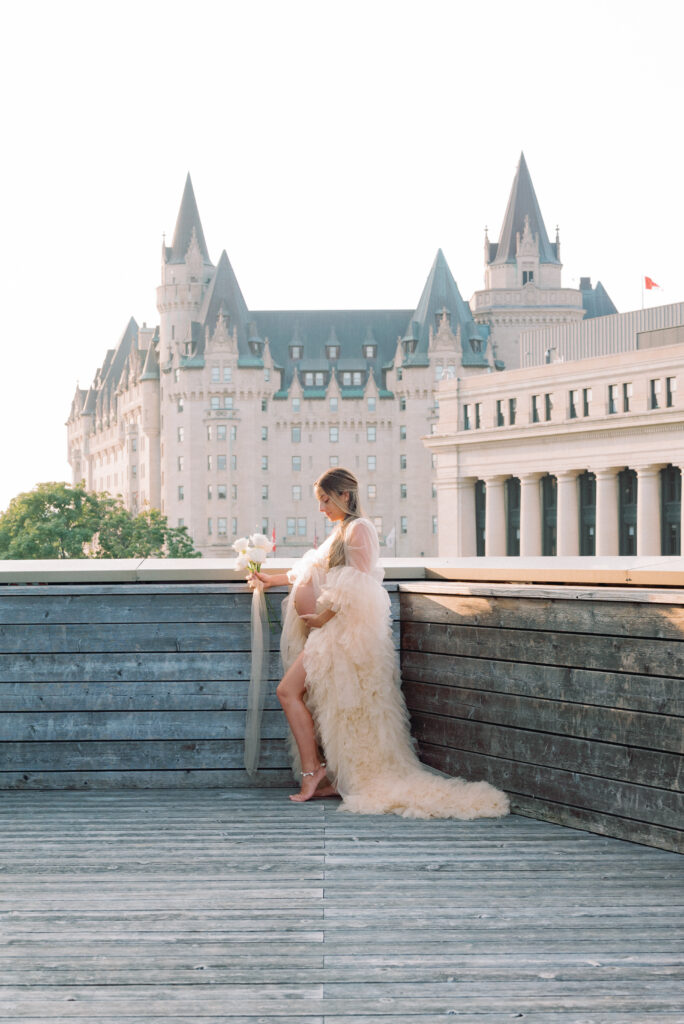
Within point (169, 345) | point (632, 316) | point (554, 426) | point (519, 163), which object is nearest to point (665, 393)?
point (554, 426)

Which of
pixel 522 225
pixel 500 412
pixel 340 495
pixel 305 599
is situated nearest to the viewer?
pixel 340 495

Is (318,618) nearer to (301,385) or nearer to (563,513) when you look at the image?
(563,513)

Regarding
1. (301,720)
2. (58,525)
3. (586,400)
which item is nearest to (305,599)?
(301,720)

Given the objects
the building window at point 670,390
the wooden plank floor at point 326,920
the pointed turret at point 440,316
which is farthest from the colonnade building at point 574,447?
the wooden plank floor at point 326,920

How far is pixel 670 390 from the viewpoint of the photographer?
69188mm

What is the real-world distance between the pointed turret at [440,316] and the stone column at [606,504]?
4792cm

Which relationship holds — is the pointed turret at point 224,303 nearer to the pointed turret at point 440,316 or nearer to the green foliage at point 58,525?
the pointed turret at point 440,316

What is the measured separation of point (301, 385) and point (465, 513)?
1602 inches

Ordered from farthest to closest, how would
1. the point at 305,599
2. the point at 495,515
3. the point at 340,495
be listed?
the point at 495,515 < the point at 305,599 < the point at 340,495

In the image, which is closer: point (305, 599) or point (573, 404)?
point (305, 599)

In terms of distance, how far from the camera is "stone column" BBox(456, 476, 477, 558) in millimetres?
85562

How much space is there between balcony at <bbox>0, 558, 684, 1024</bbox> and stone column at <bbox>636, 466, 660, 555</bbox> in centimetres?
6579

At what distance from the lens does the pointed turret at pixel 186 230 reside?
122562mm

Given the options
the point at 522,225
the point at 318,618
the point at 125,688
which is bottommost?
the point at 125,688
